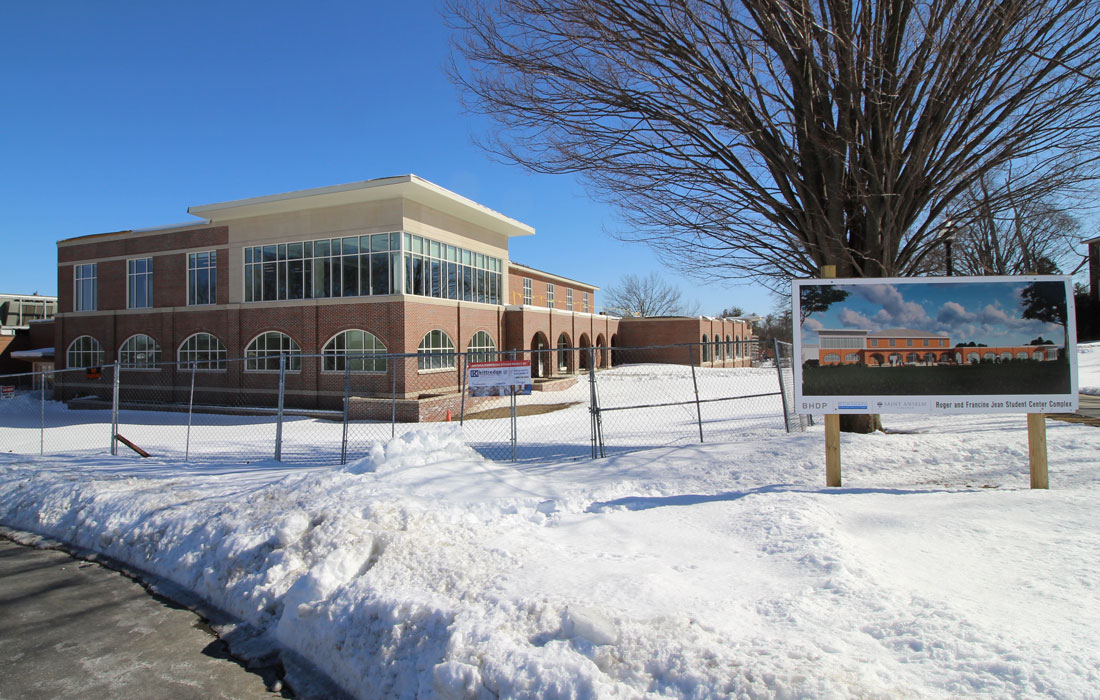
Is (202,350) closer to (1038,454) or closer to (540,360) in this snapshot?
(540,360)

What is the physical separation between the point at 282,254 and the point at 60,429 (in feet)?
32.7

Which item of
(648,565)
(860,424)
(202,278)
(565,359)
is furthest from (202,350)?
(648,565)

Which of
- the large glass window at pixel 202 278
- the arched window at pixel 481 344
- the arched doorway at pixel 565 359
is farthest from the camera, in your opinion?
the arched doorway at pixel 565 359

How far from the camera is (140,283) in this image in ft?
95.6

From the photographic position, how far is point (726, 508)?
592 cm

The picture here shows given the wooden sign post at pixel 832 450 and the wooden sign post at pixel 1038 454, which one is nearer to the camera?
the wooden sign post at pixel 1038 454

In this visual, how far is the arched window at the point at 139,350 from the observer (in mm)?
28656

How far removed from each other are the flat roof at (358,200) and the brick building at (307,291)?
6 cm

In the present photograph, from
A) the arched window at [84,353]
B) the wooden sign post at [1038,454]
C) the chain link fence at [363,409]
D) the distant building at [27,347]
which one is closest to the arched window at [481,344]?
the chain link fence at [363,409]

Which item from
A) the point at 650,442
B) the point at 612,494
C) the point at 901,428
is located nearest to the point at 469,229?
the point at 650,442

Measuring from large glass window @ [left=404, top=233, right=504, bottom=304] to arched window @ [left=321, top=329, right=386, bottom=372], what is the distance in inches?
93.4

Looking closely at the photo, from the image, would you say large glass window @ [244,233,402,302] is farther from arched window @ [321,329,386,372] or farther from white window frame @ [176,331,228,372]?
white window frame @ [176,331,228,372]

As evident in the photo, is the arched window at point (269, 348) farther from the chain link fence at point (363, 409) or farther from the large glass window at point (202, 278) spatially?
the large glass window at point (202, 278)

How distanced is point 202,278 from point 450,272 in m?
11.1
